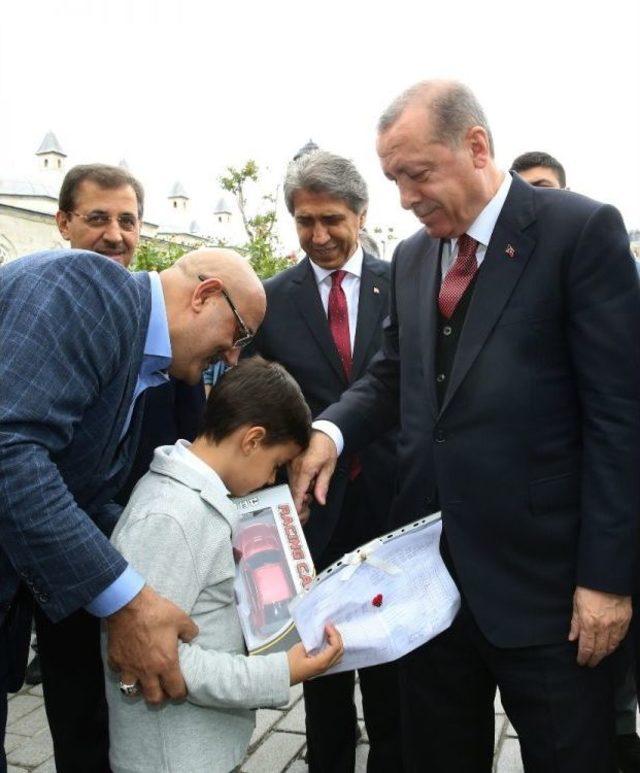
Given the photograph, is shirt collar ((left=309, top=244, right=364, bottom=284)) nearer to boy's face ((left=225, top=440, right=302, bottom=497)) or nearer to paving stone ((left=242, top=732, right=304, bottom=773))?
boy's face ((left=225, top=440, right=302, bottom=497))

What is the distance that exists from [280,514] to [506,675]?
78cm

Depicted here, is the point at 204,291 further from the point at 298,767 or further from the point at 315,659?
the point at 298,767

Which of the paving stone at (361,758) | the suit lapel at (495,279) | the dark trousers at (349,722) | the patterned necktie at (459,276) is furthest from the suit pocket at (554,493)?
the paving stone at (361,758)

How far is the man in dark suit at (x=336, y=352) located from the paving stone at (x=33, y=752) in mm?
1393

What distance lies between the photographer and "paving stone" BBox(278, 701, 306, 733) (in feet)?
12.4

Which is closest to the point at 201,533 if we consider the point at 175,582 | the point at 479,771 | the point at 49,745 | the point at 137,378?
the point at 175,582

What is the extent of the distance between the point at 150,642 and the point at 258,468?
573mm

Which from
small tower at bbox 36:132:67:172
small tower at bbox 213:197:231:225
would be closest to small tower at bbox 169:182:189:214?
small tower at bbox 213:197:231:225

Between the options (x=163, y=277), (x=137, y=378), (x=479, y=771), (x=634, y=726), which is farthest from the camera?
(x=634, y=726)

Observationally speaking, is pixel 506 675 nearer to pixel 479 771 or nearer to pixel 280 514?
pixel 479 771

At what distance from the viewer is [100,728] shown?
265cm

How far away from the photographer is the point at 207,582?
2.01 meters

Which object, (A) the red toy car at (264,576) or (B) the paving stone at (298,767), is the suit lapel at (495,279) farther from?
(B) the paving stone at (298,767)

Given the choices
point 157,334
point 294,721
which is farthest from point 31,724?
point 157,334
